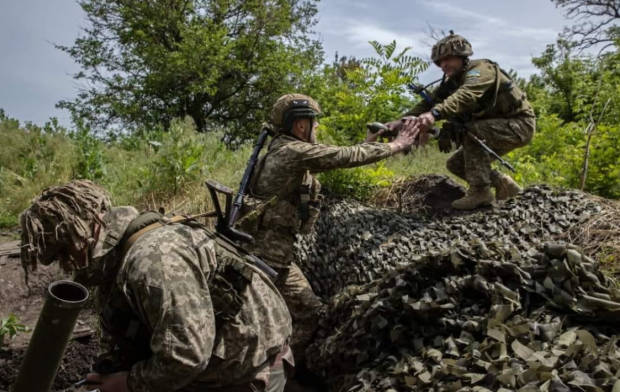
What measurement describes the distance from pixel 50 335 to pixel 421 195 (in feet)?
16.2

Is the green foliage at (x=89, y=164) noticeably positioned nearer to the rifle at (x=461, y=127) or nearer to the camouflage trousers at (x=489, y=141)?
the rifle at (x=461, y=127)

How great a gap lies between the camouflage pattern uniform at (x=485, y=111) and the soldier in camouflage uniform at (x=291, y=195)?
1555 millimetres

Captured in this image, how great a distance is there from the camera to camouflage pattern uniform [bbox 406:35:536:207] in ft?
18.1

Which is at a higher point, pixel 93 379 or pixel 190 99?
pixel 190 99

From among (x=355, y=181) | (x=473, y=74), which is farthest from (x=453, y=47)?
(x=355, y=181)

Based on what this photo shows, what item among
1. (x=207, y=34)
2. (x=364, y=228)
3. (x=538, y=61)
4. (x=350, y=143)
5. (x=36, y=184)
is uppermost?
(x=538, y=61)

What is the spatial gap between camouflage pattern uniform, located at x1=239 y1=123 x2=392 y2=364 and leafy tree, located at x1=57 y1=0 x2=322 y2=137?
1237 cm

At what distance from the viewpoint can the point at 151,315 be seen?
87.9 inches

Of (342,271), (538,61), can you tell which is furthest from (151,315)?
(538,61)

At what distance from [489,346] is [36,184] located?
6.71 meters

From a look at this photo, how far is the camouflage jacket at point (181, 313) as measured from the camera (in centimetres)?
220

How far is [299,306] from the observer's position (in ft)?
14.9

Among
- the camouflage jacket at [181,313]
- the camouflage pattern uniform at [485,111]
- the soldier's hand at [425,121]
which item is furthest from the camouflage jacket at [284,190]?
the camouflage jacket at [181,313]

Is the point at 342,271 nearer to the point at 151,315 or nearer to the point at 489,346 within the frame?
the point at 489,346
